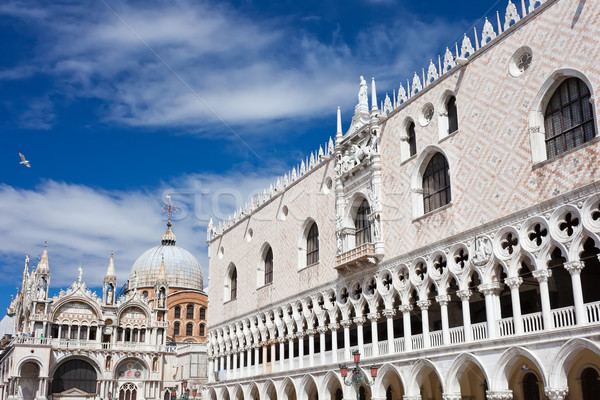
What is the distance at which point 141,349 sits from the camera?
45.1 m

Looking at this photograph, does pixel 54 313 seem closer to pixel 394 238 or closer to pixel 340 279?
pixel 340 279

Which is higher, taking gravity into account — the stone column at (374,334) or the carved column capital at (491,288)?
the carved column capital at (491,288)

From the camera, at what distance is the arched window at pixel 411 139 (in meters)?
24.1

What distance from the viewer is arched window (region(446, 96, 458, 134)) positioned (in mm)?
22219

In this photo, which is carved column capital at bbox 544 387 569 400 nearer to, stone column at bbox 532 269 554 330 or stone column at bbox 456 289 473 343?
stone column at bbox 532 269 554 330

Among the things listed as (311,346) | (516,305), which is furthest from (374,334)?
(516,305)

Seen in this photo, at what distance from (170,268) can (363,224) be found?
36.1 m

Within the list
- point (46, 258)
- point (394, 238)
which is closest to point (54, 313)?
point (46, 258)

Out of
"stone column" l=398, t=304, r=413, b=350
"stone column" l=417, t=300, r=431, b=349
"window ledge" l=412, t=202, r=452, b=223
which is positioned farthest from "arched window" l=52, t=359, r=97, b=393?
"window ledge" l=412, t=202, r=452, b=223

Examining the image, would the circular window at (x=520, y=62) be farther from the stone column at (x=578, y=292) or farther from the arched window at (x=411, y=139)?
the stone column at (x=578, y=292)

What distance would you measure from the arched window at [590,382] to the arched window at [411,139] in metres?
9.30

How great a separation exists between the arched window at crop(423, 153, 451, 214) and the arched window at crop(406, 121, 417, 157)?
1040 mm

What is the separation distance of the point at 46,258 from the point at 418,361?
32286 millimetres

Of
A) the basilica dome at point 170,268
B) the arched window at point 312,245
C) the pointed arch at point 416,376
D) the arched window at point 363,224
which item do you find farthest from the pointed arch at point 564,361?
the basilica dome at point 170,268
